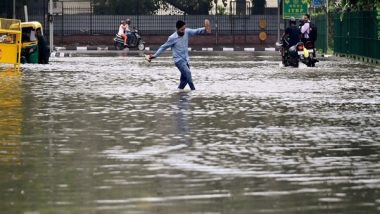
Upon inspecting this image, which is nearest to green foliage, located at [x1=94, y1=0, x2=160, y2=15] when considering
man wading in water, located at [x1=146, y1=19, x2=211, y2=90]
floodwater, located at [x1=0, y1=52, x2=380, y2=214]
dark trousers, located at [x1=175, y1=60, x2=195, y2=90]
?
floodwater, located at [x1=0, y1=52, x2=380, y2=214]

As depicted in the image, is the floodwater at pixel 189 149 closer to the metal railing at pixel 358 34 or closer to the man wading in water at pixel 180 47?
the man wading in water at pixel 180 47

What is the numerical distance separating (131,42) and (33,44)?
2477 cm

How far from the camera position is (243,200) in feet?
33.7

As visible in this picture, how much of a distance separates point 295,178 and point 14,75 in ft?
77.5

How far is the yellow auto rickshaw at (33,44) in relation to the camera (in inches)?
1729

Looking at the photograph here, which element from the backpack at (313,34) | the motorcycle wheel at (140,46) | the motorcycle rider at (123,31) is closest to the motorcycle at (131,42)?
the motorcycle wheel at (140,46)

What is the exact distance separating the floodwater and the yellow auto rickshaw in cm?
1455

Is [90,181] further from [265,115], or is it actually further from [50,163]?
[265,115]

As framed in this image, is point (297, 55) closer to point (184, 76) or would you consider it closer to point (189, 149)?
point (184, 76)

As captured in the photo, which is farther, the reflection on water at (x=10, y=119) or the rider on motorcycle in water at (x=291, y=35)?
the rider on motorcycle in water at (x=291, y=35)

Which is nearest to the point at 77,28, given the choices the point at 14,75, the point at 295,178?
the point at 14,75

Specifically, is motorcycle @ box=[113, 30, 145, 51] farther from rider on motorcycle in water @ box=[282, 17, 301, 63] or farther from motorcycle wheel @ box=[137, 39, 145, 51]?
rider on motorcycle in water @ box=[282, 17, 301, 63]

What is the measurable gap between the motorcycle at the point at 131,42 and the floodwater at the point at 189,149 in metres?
38.7

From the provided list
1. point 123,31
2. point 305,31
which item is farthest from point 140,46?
point 305,31
